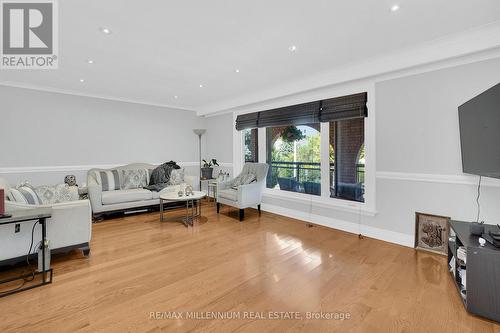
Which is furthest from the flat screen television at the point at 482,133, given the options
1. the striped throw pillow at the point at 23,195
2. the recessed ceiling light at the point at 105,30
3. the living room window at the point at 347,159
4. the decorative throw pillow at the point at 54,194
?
the decorative throw pillow at the point at 54,194

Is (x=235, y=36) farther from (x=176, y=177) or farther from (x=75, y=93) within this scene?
(x=75, y=93)

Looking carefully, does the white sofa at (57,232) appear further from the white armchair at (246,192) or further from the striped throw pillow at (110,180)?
the white armchair at (246,192)

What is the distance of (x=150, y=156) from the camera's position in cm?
557

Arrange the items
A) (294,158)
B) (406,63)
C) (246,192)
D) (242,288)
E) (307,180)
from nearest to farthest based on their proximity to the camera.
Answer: (242,288) → (406,63) → (246,192) → (307,180) → (294,158)

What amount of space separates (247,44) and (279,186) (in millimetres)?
2896

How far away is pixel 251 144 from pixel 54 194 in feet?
11.9

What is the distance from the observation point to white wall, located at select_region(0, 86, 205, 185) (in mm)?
4047

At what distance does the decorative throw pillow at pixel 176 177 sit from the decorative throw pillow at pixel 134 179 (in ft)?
1.80

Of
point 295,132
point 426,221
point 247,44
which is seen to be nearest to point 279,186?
point 295,132

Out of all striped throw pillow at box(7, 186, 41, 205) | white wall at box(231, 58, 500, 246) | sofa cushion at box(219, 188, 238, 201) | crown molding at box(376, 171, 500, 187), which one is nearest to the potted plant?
sofa cushion at box(219, 188, 238, 201)

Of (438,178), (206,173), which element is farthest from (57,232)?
(438,178)

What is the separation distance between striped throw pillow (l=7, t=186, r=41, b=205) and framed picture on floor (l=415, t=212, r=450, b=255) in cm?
463

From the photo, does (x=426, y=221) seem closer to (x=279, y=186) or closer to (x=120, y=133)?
(x=279, y=186)

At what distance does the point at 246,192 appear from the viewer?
13.7ft
